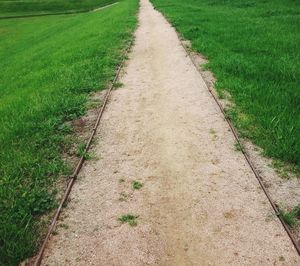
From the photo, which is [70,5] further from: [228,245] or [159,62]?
[228,245]

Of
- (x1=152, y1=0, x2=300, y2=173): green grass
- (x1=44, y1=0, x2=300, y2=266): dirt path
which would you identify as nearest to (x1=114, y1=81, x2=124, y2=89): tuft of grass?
(x1=44, y1=0, x2=300, y2=266): dirt path

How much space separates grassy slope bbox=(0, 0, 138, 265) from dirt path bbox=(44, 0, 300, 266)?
574 mm

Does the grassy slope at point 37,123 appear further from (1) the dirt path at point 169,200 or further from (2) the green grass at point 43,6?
(2) the green grass at point 43,6

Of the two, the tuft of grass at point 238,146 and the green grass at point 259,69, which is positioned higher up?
the green grass at point 259,69

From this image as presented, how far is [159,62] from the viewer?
1455cm

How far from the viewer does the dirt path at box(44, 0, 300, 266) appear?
4.95 metres

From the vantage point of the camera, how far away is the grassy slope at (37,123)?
5645 mm

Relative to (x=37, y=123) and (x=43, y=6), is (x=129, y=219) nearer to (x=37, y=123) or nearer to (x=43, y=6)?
(x=37, y=123)

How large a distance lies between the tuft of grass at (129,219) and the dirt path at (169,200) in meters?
0.09

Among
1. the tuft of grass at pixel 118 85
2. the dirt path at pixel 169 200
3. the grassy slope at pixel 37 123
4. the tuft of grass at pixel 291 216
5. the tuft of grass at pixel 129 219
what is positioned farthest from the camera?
the tuft of grass at pixel 118 85

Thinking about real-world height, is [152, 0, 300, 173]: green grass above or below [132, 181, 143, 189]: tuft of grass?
above

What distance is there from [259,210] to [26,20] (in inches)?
1999

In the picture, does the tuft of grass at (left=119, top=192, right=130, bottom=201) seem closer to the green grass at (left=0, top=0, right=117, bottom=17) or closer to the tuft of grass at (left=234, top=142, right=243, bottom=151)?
the tuft of grass at (left=234, top=142, right=243, bottom=151)

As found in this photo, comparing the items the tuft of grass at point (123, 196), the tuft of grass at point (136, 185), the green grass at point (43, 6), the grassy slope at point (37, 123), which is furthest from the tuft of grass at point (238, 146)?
the green grass at point (43, 6)
